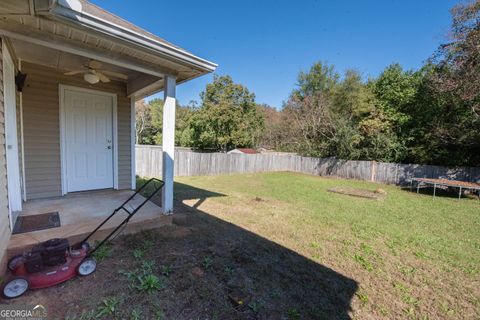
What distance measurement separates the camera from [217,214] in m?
4.39

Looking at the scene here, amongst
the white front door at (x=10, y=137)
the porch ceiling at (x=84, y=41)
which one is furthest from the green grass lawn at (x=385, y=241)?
the white front door at (x=10, y=137)

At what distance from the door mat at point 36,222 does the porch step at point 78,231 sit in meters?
0.15

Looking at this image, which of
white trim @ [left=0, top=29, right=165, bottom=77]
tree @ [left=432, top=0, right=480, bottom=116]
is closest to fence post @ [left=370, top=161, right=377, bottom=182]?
tree @ [left=432, top=0, right=480, bottom=116]

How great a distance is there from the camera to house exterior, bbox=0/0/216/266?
212 centimetres

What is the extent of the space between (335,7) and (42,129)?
387 inches

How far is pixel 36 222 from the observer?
2744mm

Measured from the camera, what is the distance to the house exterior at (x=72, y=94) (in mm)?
2125

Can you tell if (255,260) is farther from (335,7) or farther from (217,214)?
(335,7)

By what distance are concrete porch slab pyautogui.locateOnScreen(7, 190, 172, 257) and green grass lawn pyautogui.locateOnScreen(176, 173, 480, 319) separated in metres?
1.47

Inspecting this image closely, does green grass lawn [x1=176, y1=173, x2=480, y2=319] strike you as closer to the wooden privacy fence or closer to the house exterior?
the house exterior

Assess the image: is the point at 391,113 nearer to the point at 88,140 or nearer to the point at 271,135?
the point at 88,140

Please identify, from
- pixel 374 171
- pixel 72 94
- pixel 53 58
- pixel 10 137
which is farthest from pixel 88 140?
pixel 374 171

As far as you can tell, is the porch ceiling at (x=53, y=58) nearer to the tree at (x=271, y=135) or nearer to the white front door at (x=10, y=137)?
the white front door at (x=10, y=137)

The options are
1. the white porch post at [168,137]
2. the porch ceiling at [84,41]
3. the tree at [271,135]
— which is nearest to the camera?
the porch ceiling at [84,41]
